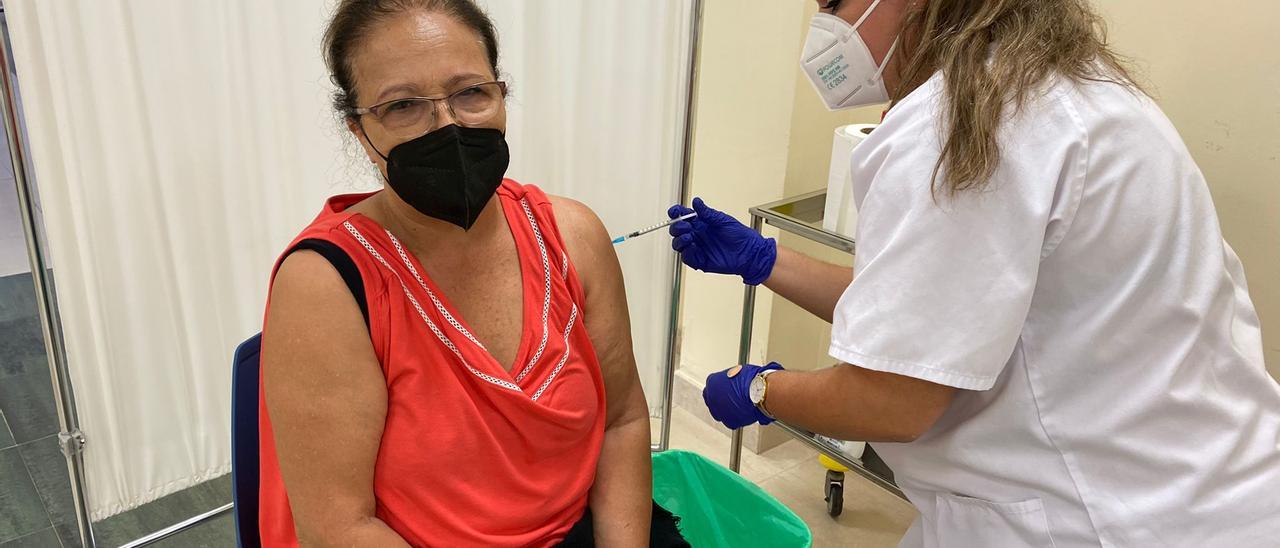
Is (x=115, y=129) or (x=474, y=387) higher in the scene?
(x=115, y=129)

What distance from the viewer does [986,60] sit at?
98 cm

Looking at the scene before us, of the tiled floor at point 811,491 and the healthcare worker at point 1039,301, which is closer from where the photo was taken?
the healthcare worker at point 1039,301

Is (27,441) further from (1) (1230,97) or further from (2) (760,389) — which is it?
(1) (1230,97)

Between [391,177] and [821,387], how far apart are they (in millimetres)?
596

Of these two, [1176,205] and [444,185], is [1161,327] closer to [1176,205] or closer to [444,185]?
[1176,205]

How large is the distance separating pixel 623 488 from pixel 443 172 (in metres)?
0.55

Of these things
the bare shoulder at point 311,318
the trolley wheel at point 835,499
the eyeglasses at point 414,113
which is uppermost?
the eyeglasses at point 414,113

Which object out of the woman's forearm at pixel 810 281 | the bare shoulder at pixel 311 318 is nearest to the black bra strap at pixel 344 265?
the bare shoulder at pixel 311 318

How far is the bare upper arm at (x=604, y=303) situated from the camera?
1.38m

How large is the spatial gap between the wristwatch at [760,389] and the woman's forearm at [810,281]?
0.71 ft

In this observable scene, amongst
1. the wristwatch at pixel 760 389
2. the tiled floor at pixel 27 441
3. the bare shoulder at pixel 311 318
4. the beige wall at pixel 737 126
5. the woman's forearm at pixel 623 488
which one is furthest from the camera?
the beige wall at pixel 737 126

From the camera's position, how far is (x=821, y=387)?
1107 mm

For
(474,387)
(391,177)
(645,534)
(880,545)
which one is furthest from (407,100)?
(880,545)

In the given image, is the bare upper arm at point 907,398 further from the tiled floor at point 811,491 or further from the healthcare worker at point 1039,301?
the tiled floor at point 811,491
